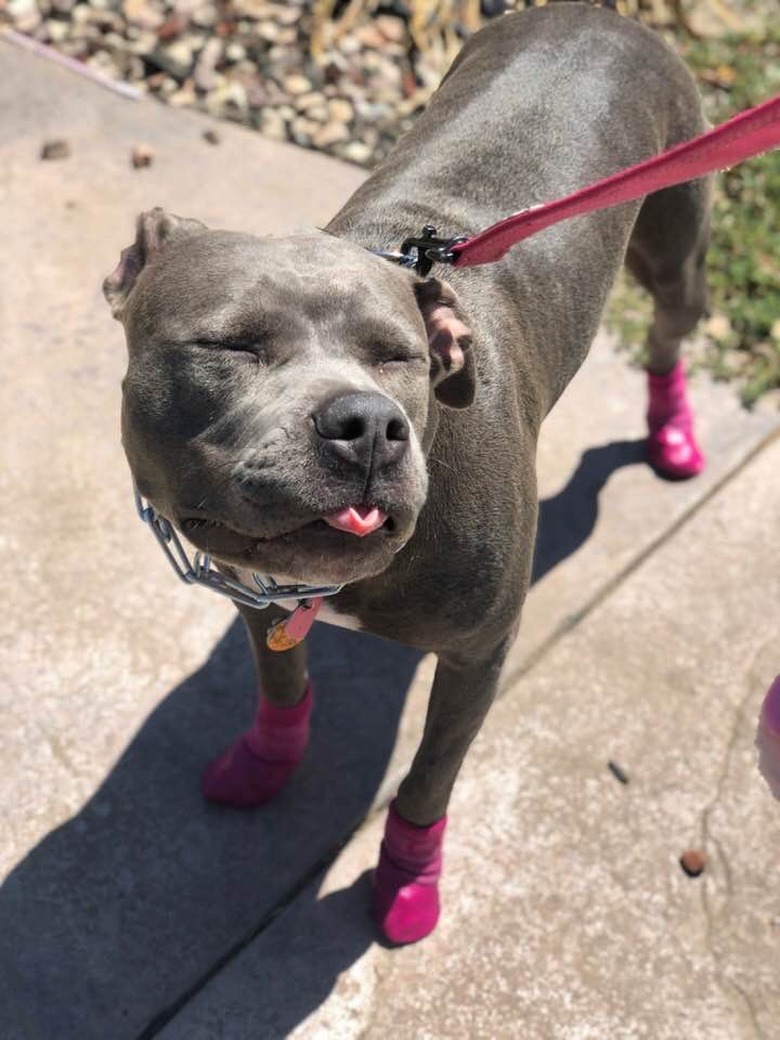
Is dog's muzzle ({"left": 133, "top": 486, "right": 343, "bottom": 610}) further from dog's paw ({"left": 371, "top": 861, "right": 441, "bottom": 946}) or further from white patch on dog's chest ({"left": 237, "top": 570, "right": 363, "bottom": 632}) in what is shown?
dog's paw ({"left": 371, "top": 861, "right": 441, "bottom": 946})

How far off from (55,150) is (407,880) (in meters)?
3.79

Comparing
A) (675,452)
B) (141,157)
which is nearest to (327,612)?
(675,452)

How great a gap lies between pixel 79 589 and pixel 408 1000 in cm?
168

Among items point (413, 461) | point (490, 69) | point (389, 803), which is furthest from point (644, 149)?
point (389, 803)

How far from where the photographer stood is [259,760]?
3.56 meters

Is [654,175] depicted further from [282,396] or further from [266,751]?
[266,751]

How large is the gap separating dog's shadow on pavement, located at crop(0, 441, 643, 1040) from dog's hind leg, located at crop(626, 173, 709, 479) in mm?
1356

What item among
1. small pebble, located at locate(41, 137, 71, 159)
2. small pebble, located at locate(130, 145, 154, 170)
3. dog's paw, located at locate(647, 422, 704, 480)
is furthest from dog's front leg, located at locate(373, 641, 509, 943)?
small pebble, located at locate(41, 137, 71, 159)

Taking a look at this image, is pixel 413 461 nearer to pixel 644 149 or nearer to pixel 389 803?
pixel 389 803

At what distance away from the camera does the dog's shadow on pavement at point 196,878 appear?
3.16 meters

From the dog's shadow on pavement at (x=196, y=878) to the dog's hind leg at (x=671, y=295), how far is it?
136 centimetres

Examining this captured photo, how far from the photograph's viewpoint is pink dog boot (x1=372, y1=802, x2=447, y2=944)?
3.29 metres

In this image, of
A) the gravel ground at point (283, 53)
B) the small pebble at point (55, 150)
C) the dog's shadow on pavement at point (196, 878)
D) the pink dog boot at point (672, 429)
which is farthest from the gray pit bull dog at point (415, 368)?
the small pebble at point (55, 150)

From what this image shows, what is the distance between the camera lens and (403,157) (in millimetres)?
3504
